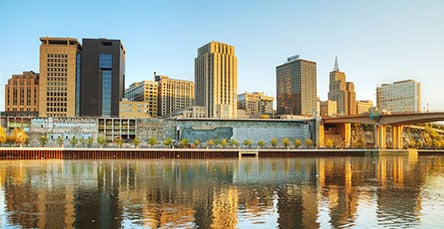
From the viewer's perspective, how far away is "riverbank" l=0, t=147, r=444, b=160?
341 feet

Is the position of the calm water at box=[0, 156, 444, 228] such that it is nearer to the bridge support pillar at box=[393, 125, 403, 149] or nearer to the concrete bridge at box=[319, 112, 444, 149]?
the concrete bridge at box=[319, 112, 444, 149]

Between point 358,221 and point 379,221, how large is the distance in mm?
1570

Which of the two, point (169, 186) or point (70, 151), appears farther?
point (70, 151)

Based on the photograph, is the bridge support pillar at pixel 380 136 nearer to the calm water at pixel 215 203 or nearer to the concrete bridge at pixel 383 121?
the concrete bridge at pixel 383 121

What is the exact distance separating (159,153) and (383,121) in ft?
259

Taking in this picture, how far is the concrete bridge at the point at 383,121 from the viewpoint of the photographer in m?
132

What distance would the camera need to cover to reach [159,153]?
11519 centimetres

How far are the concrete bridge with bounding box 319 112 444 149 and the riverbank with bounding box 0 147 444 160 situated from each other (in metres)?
9.22

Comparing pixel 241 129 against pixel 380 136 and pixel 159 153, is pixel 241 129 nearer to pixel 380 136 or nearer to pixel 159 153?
pixel 159 153

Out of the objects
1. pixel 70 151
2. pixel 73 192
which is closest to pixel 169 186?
pixel 73 192

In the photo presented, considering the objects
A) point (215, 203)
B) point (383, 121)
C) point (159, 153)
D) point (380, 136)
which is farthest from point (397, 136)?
point (215, 203)

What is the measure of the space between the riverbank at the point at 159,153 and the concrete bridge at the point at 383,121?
9.22m

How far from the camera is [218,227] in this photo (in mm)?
28141

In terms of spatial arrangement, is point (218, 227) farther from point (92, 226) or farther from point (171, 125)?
point (171, 125)
